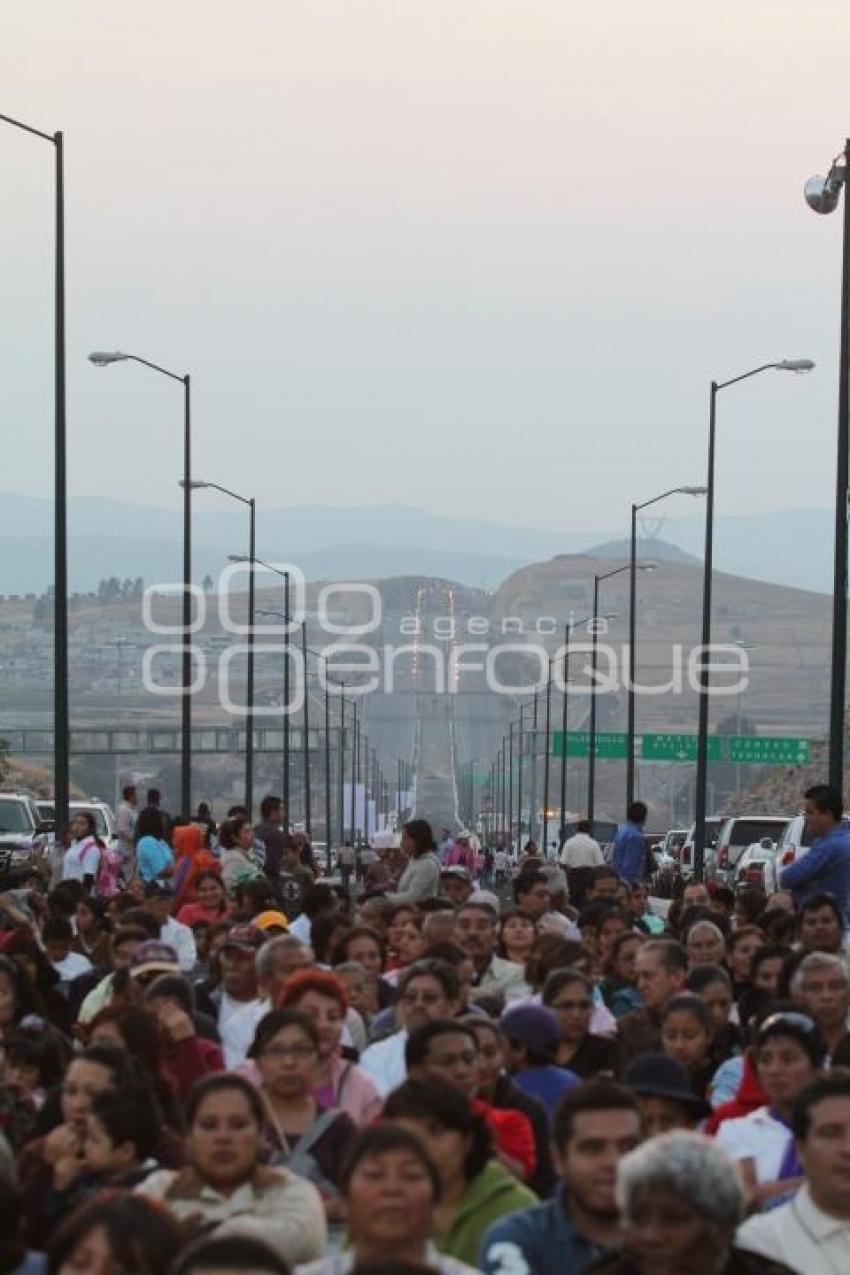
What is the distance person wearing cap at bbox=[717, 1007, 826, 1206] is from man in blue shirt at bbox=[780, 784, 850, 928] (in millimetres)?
9801

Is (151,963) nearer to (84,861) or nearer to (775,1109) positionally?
(775,1109)

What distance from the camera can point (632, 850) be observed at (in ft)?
127

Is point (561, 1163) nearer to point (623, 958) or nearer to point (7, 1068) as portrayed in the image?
point (7, 1068)

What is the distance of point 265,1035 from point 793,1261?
3139mm

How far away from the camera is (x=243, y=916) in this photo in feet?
78.5

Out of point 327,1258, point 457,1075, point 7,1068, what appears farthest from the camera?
point 7,1068

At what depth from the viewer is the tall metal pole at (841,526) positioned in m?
34.0

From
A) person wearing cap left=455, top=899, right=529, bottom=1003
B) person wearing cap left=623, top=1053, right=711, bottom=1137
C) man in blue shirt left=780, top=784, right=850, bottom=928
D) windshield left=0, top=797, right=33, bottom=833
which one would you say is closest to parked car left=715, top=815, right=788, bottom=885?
windshield left=0, top=797, right=33, bottom=833

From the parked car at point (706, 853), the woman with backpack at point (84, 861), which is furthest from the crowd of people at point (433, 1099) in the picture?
the parked car at point (706, 853)

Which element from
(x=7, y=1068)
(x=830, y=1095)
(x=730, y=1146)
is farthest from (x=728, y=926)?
(x=830, y=1095)

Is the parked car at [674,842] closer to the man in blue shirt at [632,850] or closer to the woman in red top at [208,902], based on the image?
the man in blue shirt at [632,850]

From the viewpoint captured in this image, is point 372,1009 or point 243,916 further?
point 243,916

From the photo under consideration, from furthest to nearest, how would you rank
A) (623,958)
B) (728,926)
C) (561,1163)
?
(728,926) < (623,958) < (561,1163)

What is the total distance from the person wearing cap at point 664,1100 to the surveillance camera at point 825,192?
21634 millimetres
